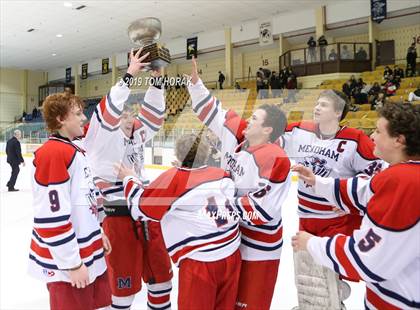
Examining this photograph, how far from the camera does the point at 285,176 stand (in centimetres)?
182

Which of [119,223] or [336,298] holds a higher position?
[119,223]

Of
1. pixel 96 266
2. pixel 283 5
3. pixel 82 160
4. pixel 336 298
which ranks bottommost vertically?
pixel 336 298

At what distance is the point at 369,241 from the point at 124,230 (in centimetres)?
129

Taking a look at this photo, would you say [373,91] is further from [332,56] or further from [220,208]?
[220,208]

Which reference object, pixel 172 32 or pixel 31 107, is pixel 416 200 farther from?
pixel 31 107

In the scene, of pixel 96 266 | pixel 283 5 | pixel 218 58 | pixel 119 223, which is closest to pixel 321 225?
pixel 119 223

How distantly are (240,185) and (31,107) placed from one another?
24.9 m

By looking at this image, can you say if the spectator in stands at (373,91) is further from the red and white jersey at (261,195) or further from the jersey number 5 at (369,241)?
the jersey number 5 at (369,241)

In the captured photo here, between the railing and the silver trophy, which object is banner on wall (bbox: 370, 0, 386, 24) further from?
the silver trophy

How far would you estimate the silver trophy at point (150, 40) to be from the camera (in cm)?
199

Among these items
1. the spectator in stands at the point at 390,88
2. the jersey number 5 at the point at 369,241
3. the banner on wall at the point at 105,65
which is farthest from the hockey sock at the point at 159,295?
the banner on wall at the point at 105,65

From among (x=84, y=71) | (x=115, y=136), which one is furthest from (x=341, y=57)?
(x=84, y=71)

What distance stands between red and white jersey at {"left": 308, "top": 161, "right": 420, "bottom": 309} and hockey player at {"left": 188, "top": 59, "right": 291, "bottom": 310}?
1.37ft

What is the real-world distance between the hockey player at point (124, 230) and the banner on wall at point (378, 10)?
11.8 meters
